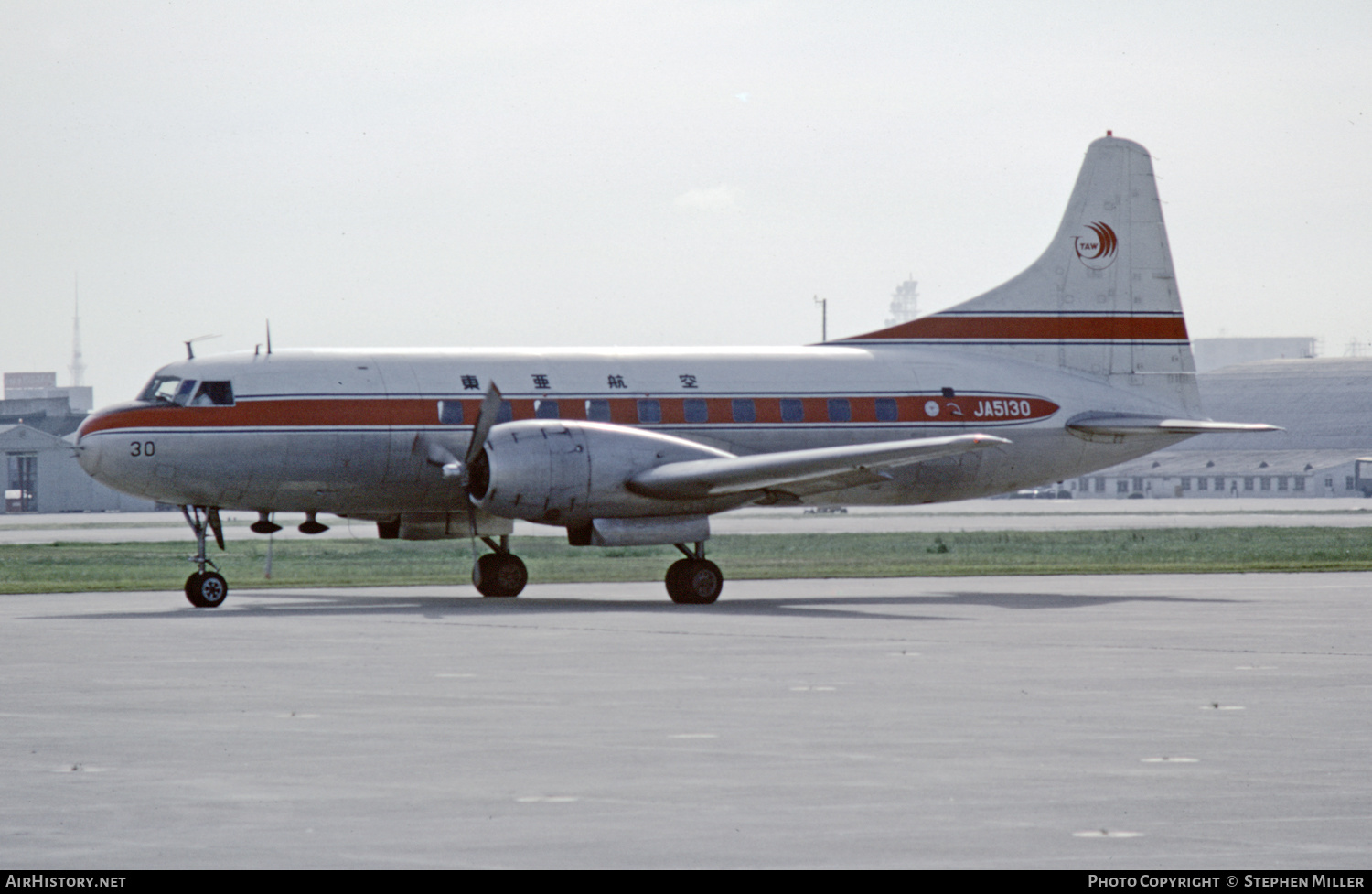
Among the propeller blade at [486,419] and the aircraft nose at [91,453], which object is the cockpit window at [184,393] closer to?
the aircraft nose at [91,453]

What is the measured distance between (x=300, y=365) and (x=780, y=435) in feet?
27.9

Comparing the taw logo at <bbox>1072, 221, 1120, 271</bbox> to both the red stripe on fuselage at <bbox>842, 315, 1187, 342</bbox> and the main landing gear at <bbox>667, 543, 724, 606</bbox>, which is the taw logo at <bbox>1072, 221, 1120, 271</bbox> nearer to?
the red stripe on fuselage at <bbox>842, 315, 1187, 342</bbox>

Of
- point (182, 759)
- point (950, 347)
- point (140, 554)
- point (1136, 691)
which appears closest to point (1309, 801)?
point (1136, 691)

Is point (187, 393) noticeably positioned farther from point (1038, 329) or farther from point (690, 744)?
point (690, 744)

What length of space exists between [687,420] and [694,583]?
4031 mm

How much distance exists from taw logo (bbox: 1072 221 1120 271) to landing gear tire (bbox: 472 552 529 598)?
13.4m

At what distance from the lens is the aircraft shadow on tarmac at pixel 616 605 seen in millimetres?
26719

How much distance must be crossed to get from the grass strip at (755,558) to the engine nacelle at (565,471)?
9.77 m

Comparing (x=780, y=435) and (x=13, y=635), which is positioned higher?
(x=780, y=435)

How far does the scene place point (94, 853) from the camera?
340 inches

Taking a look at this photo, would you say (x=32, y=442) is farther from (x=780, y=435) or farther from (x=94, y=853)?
(x=94, y=853)

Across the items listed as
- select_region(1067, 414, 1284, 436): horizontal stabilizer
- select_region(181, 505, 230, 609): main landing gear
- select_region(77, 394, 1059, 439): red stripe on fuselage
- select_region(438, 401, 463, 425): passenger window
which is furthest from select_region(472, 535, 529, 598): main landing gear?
select_region(1067, 414, 1284, 436): horizontal stabilizer

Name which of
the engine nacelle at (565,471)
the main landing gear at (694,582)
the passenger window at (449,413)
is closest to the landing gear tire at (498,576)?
the passenger window at (449,413)

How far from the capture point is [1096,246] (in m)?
37.2
